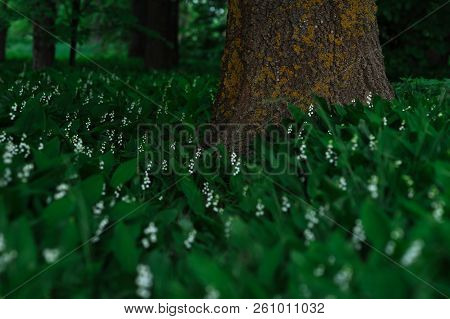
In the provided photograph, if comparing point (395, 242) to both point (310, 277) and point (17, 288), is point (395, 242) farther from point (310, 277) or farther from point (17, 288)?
point (17, 288)

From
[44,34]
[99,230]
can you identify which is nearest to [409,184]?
[99,230]

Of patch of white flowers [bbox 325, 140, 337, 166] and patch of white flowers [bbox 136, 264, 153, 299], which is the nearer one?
patch of white flowers [bbox 136, 264, 153, 299]

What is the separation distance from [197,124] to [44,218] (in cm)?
229

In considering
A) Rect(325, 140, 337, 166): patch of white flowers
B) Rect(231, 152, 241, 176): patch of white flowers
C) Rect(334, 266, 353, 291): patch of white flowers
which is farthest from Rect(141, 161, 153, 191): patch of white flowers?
Rect(334, 266, 353, 291): patch of white flowers

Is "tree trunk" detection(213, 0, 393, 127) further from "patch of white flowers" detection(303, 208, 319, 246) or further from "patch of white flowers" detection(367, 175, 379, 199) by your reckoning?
"patch of white flowers" detection(303, 208, 319, 246)

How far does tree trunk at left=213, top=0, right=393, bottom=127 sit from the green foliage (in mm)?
250

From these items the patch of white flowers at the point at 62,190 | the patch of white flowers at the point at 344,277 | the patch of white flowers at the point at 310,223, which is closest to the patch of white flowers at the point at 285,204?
the patch of white flowers at the point at 310,223

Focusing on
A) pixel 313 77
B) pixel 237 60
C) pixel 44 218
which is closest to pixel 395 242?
pixel 44 218

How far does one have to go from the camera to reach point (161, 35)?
12.5 meters

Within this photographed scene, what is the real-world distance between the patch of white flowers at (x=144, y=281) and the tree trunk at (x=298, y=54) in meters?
2.04

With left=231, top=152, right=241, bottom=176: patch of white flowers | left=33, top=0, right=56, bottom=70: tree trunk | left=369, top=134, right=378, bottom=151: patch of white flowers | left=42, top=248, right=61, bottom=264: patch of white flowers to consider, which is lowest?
left=42, top=248, right=61, bottom=264: patch of white flowers

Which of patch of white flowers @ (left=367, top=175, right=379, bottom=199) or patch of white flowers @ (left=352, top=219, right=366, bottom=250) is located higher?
patch of white flowers @ (left=367, top=175, right=379, bottom=199)

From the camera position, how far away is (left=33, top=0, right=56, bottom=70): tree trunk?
29.3 feet

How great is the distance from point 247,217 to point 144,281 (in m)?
1.00
